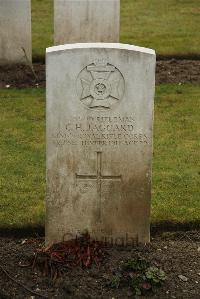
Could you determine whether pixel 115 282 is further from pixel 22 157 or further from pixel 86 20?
pixel 86 20

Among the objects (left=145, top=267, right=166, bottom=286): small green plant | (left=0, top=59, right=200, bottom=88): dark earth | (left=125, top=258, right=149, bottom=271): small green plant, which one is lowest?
(left=145, top=267, right=166, bottom=286): small green plant

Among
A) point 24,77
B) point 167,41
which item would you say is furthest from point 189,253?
point 167,41

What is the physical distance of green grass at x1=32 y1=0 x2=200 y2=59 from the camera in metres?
12.7

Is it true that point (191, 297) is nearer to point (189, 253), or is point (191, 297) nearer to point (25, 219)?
point (189, 253)

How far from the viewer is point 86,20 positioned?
11000 mm

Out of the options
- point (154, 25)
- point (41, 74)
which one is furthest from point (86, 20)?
point (154, 25)

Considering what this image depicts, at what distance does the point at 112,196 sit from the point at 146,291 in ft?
2.74

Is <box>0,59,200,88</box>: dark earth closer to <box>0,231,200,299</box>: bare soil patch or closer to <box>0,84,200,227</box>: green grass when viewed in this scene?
<box>0,84,200,227</box>: green grass

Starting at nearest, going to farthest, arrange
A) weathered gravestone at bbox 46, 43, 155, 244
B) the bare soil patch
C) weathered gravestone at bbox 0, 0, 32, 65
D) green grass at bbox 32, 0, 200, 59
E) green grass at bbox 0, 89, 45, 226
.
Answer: the bare soil patch < weathered gravestone at bbox 46, 43, 155, 244 < green grass at bbox 0, 89, 45, 226 < weathered gravestone at bbox 0, 0, 32, 65 < green grass at bbox 32, 0, 200, 59

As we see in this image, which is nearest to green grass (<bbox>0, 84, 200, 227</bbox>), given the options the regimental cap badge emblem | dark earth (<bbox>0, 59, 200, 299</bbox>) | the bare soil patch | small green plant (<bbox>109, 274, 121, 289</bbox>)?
dark earth (<bbox>0, 59, 200, 299</bbox>)

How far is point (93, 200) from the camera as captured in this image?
5.64m

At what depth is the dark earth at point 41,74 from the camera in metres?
10.8

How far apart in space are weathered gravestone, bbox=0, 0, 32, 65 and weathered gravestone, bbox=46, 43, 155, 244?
5.65 metres

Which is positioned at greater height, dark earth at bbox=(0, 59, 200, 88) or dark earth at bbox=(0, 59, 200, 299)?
dark earth at bbox=(0, 59, 200, 88)
